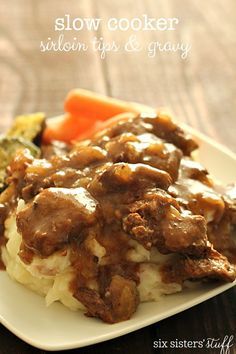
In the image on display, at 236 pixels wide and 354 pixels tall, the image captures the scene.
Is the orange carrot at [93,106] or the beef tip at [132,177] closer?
the beef tip at [132,177]

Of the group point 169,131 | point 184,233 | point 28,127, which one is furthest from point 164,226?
point 28,127

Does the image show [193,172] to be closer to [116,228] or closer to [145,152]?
[145,152]

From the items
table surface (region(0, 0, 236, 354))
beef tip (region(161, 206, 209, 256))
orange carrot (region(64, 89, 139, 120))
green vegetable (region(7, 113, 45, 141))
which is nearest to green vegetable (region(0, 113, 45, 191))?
green vegetable (region(7, 113, 45, 141))

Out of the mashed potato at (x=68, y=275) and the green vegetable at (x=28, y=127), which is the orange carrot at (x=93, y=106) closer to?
the green vegetable at (x=28, y=127)

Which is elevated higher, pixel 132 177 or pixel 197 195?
pixel 132 177

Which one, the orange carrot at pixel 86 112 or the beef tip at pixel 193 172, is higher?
the beef tip at pixel 193 172

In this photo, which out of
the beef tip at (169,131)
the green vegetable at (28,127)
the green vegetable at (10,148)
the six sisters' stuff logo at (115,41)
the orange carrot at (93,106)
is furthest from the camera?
the six sisters' stuff logo at (115,41)

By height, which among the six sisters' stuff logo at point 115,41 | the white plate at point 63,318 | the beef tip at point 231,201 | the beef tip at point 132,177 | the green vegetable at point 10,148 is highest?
the six sisters' stuff logo at point 115,41

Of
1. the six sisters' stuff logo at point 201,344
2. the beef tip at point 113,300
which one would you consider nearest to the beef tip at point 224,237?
the six sisters' stuff logo at point 201,344
